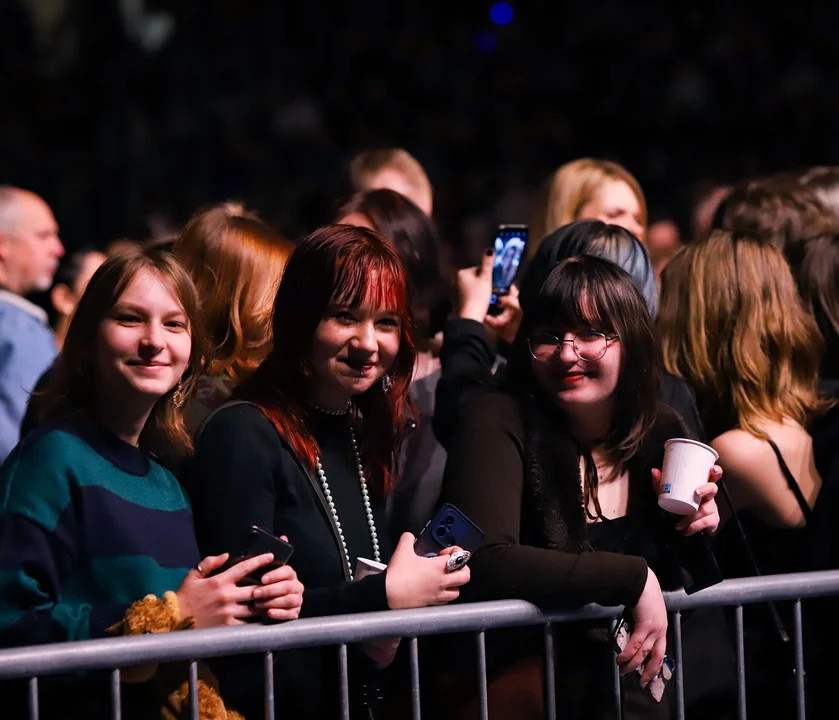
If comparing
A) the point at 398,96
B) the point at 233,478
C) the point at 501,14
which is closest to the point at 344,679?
the point at 233,478

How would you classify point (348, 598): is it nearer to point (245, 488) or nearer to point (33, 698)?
point (245, 488)

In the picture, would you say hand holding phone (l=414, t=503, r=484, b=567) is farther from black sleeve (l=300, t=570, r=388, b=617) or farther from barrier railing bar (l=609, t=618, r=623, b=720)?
barrier railing bar (l=609, t=618, r=623, b=720)

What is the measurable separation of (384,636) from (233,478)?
→ 16.2 inches

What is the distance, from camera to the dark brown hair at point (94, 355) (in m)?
2.51

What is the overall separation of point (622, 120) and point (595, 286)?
6.63m

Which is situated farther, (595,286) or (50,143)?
(50,143)

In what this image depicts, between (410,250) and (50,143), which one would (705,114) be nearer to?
(50,143)

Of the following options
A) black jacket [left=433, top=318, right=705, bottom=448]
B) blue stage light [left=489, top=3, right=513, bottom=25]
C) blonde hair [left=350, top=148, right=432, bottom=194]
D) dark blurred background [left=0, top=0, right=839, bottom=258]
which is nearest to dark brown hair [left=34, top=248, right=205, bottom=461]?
black jacket [left=433, top=318, right=705, bottom=448]

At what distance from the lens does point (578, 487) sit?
104 inches

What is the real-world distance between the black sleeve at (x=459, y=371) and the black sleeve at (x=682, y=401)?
1.36 feet

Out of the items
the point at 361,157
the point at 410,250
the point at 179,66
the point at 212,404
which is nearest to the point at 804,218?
the point at 410,250

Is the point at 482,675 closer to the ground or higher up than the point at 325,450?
closer to the ground

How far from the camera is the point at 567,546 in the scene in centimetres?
259

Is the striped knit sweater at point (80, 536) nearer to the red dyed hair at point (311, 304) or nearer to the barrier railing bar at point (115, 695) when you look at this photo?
the barrier railing bar at point (115, 695)
